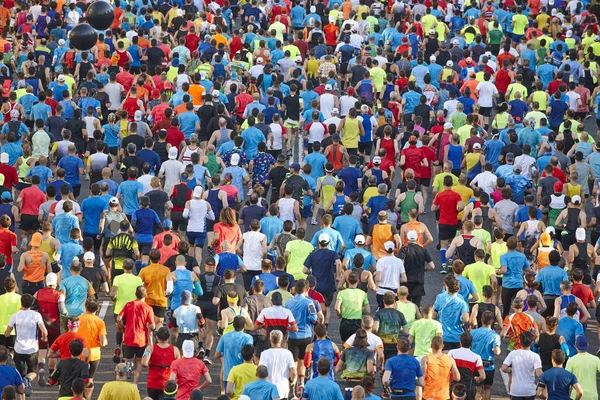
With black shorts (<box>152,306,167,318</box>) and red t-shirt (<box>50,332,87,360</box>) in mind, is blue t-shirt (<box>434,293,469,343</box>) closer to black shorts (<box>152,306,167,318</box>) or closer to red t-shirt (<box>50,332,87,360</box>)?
black shorts (<box>152,306,167,318</box>)

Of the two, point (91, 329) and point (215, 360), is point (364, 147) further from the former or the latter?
point (91, 329)

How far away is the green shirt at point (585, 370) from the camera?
17000mm

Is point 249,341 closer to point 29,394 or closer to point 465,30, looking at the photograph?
point 29,394

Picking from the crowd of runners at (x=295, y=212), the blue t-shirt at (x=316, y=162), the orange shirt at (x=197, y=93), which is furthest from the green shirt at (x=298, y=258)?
the orange shirt at (x=197, y=93)

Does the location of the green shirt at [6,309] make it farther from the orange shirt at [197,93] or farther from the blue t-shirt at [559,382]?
the orange shirt at [197,93]

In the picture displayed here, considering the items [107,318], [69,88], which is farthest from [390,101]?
[107,318]

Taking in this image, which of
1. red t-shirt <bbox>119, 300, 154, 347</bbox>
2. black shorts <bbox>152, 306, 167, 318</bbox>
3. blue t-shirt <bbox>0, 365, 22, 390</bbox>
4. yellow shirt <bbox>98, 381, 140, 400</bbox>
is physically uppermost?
black shorts <bbox>152, 306, 167, 318</bbox>

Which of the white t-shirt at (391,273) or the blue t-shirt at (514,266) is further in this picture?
the blue t-shirt at (514,266)

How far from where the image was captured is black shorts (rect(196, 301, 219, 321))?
63.3 feet

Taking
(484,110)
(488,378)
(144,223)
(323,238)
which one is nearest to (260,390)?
(488,378)

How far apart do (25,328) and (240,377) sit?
322 cm

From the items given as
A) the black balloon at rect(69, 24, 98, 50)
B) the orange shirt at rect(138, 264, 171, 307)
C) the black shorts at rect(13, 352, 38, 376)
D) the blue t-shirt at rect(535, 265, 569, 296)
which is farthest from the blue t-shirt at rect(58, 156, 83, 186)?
the blue t-shirt at rect(535, 265, 569, 296)

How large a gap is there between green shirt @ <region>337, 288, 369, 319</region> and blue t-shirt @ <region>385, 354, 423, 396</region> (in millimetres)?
2044

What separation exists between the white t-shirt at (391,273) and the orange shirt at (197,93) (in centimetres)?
950
